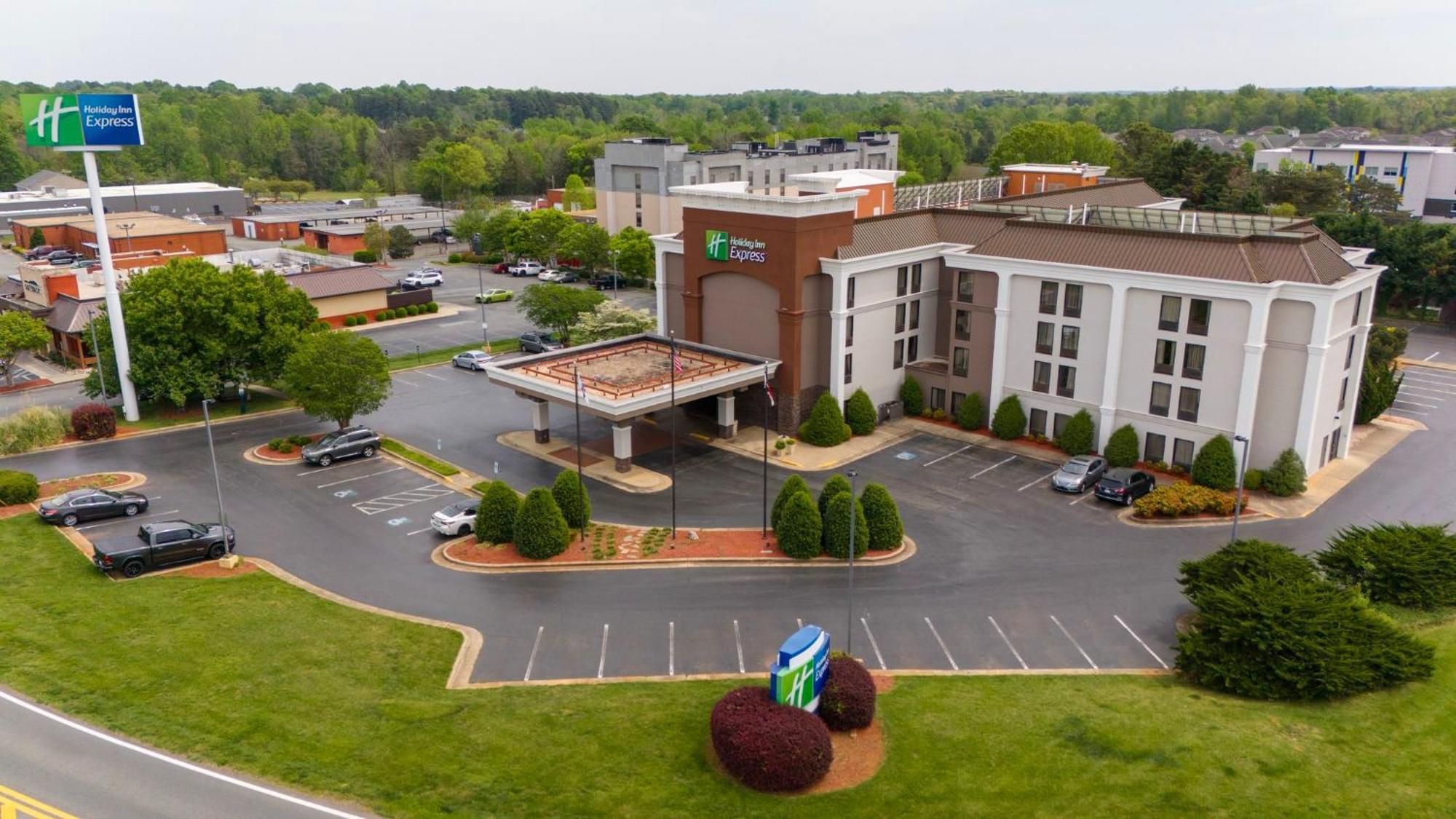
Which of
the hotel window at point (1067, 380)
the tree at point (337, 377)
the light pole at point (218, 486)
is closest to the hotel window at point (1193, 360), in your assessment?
the hotel window at point (1067, 380)

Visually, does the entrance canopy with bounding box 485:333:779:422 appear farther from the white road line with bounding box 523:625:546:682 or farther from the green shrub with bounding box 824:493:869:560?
the white road line with bounding box 523:625:546:682

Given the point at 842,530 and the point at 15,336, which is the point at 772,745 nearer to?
the point at 842,530

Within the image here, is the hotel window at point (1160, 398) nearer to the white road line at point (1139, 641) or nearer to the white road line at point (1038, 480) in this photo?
the white road line at point (1038, 480)

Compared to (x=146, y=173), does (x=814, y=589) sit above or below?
below

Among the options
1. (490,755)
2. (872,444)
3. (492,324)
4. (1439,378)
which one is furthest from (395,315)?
(1439,378)

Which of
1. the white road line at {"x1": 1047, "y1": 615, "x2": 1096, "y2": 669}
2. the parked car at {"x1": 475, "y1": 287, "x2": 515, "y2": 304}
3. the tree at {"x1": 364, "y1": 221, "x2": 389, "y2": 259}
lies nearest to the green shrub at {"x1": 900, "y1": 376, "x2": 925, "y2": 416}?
the white road line at {"x1": 1047, "y1": 615, "x2": 1096, "y2": 669}

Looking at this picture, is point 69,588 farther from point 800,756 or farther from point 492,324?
point 492,324
